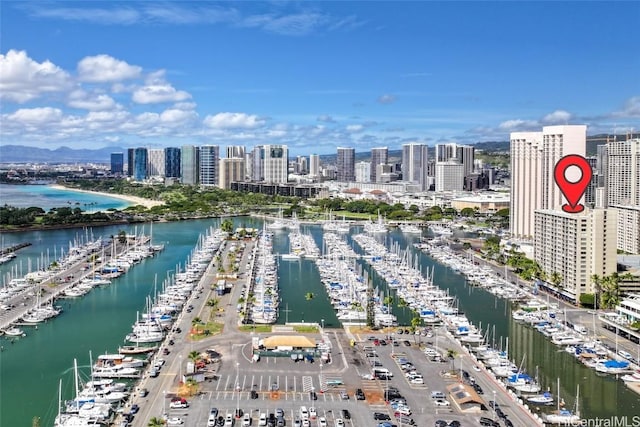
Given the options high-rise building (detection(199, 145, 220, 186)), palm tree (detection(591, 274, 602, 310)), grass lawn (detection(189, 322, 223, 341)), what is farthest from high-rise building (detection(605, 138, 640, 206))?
high-rise building (detection(199, 145, 220, 186))

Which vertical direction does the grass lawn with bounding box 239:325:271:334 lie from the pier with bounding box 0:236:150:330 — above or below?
below

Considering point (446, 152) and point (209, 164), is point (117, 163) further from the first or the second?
point (446, 152)

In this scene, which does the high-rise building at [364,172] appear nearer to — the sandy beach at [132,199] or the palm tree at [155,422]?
the sandy beach at [132,199]

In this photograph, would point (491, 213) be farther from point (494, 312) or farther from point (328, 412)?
point (328, 412)

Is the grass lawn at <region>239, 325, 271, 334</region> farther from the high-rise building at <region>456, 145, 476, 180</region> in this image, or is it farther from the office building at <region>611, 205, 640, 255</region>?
the high-rise building at <region>456, 145, 476, 180</region>

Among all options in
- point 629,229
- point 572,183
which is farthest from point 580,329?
point 629,229
